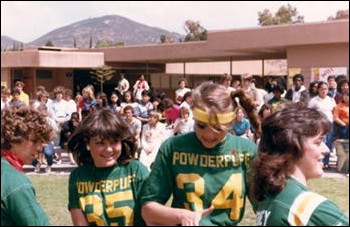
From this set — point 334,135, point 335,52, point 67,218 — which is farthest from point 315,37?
point 67,218

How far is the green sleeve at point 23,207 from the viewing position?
2.01 meters

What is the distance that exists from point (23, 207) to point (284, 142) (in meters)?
0.89

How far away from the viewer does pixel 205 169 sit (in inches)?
93.4

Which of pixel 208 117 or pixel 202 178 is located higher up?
A: pixel 208 117

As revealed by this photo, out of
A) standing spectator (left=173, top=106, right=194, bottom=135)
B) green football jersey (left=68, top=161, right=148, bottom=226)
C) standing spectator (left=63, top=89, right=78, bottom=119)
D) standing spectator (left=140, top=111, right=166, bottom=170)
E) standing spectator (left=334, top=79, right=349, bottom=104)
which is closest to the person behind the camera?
green football jersey (left=68, top=161, right=148, bottom=226)

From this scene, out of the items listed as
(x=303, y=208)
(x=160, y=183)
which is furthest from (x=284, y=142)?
(x=160, y=183)

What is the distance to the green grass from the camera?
6.73m

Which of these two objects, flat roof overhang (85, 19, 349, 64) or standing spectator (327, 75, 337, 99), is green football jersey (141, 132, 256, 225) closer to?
standing spectator (327, 75, 337, 99)

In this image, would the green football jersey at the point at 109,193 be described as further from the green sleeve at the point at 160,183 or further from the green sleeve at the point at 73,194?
the green sleeve at the point at 160,183

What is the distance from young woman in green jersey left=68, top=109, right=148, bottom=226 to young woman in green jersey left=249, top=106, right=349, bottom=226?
65 centimetres

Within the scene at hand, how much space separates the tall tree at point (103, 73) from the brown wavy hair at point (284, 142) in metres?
24.3

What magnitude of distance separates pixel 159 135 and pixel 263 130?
7.69 m

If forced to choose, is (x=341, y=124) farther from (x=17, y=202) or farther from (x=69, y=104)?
(x=17, y=202)

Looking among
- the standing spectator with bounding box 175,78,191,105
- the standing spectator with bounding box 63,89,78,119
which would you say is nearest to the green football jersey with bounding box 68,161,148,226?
the standing spectator with bounding box 63,89,78,119
